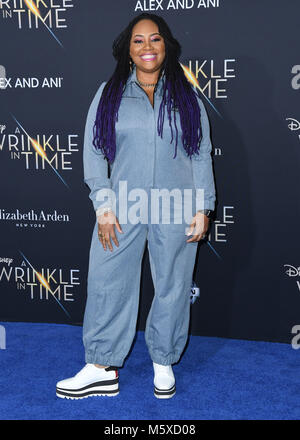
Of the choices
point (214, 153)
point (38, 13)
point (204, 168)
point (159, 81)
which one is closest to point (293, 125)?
point (214, 153)

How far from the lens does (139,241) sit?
1988mm

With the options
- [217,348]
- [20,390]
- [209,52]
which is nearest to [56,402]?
[20,390]

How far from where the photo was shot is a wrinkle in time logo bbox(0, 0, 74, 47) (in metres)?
2.49

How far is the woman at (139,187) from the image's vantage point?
74.7 inches

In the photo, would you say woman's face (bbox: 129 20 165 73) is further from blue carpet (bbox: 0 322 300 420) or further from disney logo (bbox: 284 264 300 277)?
blue carpet (bbox: 0 322 300 420)

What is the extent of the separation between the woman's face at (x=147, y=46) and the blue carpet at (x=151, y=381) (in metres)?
1.35

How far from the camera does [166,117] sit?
1.90m

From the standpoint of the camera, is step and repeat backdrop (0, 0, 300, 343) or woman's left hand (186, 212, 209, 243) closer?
woman's left hand (186, 212, 209, 243)

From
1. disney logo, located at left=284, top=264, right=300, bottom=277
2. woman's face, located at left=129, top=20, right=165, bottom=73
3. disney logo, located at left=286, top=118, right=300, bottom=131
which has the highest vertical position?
woman's face, located at left=129, top=20, right=165, bottom=73

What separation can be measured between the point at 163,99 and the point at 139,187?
0.36 meters

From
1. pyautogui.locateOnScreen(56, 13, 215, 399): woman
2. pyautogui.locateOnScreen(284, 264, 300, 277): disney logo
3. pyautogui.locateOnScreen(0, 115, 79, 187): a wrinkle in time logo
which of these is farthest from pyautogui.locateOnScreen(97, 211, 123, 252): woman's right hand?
pyautogui.locateOnScreen(284, 264, 300, 277): disney logo

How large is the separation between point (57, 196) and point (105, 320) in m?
0.92

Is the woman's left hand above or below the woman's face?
below
